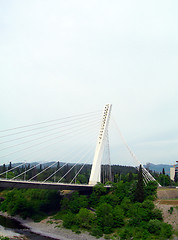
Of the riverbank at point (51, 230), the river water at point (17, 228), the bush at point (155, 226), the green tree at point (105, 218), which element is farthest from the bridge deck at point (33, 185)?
the bush at point (155, 226)

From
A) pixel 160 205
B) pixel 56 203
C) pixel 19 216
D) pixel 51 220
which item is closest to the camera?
pixel 160 205

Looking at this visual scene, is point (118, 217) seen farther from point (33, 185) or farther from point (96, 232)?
point (33, 185)

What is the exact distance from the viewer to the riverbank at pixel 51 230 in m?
34.6

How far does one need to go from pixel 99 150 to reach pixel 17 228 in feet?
67.9

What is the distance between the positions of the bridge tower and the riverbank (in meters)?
11.0

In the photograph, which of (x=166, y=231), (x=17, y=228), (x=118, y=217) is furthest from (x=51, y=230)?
(x=166, y=231)

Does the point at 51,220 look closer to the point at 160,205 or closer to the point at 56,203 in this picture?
the point at 56,203

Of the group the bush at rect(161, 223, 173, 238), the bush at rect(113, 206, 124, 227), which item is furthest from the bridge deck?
the bush at rect(161, 223, 173, 238)

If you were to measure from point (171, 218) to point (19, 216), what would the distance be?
2882cm

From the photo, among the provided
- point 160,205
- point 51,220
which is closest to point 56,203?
point 51,220

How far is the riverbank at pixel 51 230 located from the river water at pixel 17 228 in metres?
0.89

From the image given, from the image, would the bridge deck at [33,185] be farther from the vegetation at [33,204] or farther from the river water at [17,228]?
the vegetation at [33,204]

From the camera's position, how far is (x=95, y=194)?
4566 centimetres

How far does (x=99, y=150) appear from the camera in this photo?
162 feet
